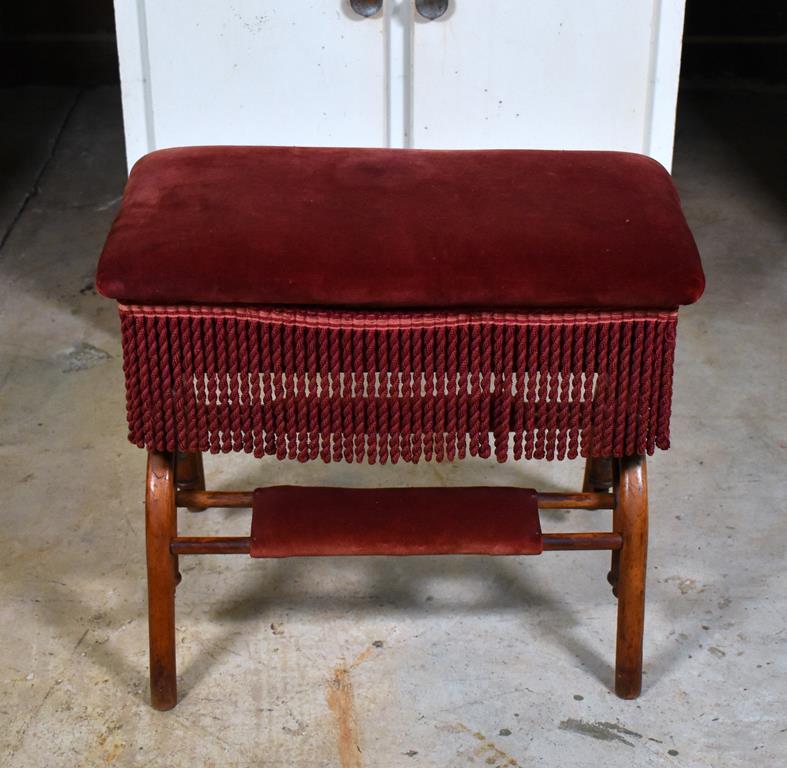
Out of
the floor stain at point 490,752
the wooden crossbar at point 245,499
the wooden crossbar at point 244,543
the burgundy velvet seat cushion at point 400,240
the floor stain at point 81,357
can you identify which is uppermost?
the burgundy velvet seat cushion at point 400,240

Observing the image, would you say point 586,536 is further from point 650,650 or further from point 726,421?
point 726,421

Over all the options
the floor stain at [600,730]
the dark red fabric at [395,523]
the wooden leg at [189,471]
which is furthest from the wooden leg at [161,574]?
the floor stain at [600,730]

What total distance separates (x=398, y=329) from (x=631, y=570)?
0.47 m

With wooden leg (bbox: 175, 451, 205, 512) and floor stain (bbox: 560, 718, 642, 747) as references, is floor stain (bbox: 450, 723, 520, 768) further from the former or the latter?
wooden leg (bbox: 175, 451, 205, 512)

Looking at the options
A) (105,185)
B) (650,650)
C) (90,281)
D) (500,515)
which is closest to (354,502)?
(500,515)

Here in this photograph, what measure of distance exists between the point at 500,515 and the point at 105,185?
89.5 inches

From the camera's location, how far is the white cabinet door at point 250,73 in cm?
242

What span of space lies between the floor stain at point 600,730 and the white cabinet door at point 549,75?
118 centimetres

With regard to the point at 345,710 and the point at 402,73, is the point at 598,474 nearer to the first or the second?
the point at 345,710

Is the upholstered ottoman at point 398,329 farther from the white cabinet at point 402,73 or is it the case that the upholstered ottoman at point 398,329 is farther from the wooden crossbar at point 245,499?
the white cabinet at point 402,73

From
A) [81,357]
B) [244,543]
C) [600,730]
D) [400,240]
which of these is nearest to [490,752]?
[600,730]

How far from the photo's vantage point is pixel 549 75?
2469 millimetres

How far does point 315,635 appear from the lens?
194 centimetres

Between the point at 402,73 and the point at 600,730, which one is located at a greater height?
the point at 402,73
